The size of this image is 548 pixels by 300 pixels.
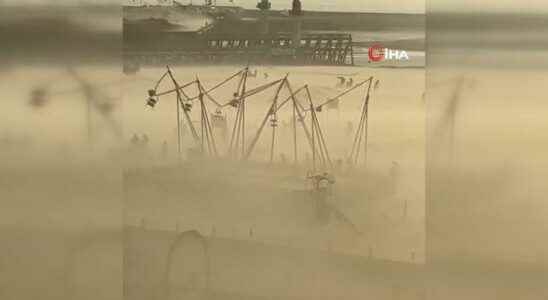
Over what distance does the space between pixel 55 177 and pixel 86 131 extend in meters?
0.08

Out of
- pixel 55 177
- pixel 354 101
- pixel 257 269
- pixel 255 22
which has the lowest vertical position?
pixel 257 269

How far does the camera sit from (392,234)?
873mm

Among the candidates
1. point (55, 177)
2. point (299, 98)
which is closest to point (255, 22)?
point (299, 98)

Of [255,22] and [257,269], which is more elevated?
[255,22]

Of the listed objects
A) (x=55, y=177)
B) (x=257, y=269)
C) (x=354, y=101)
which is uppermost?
(x=354, y=101)

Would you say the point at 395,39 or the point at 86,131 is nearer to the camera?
the point at 395,39

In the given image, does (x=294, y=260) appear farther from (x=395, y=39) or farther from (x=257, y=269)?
(x=395, y=39)

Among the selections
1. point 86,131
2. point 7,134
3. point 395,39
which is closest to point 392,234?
point 395,39

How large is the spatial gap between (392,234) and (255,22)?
333mm

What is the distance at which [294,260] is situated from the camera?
2.96 feet

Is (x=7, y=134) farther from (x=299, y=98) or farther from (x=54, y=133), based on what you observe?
(x=299, y=98)
